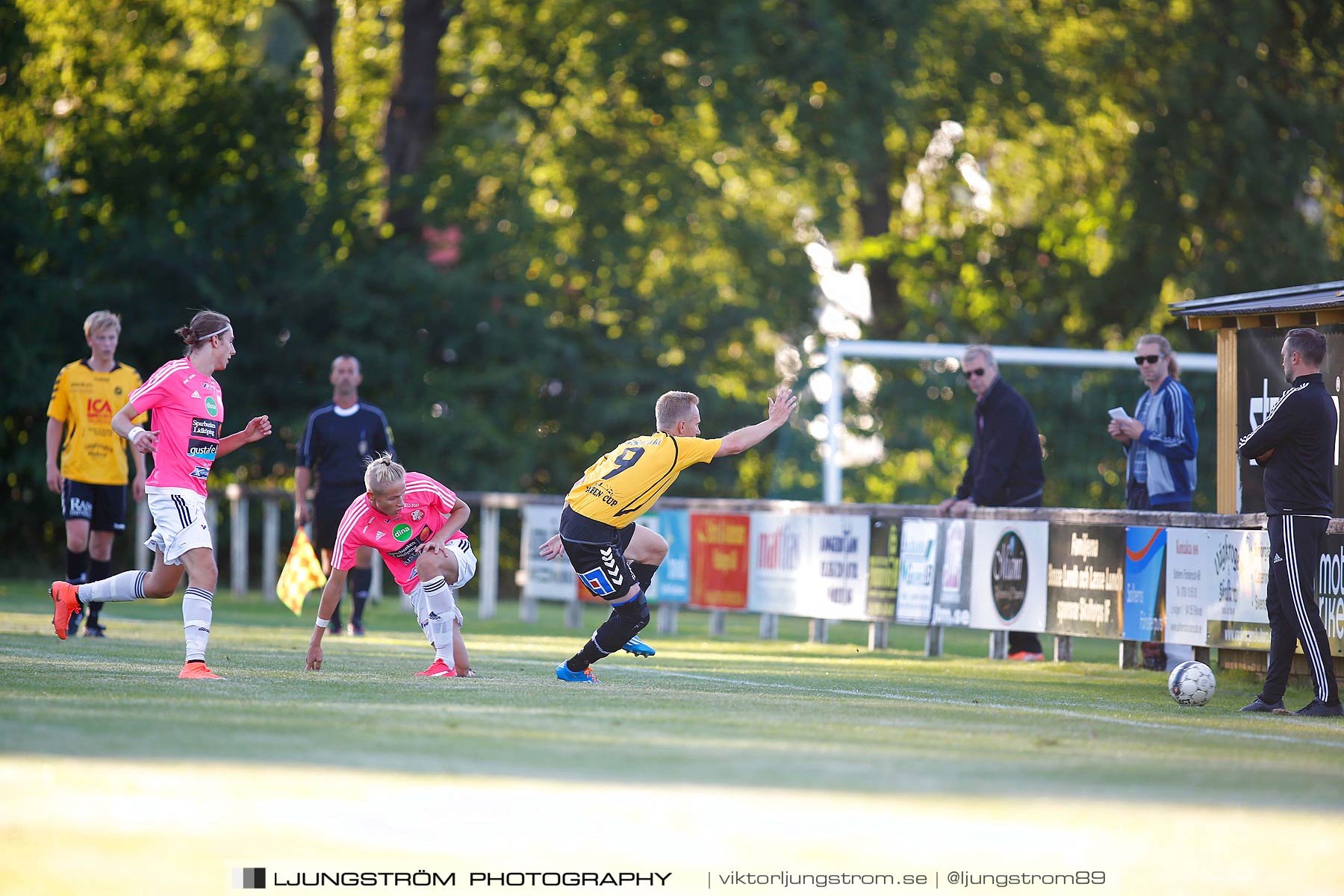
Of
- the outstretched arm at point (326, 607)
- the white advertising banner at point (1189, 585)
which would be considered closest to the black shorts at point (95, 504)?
the outstretched arm at point (326, 607)

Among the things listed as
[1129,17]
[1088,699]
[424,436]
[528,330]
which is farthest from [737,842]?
[1129,17]

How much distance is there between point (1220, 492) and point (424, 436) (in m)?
16.7

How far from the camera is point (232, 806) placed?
521 centimetres

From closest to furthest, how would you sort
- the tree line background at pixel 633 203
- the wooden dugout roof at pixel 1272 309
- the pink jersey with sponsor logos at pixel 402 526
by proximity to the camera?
the pink jersey with sponsor logos at pixel 402 526 → the wooden dugout roof at pixel 1272 309 → the tree line background at pixel 633 203

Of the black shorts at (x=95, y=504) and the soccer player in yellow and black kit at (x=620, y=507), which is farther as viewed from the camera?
the black shorts at (x=95, y=504)

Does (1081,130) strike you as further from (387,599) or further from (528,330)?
(387,599)

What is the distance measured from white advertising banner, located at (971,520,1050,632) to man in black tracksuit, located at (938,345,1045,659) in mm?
337

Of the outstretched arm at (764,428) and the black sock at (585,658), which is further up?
the outstretched arm at (764,428)

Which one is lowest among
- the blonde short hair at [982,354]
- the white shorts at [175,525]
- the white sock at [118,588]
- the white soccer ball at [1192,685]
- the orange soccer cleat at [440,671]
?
the orange soccer cleat at [440,671]

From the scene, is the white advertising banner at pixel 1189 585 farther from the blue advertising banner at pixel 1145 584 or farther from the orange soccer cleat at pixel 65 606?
the orange soccer cleat at pixel 65 606

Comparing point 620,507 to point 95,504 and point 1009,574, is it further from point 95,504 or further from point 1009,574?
point 95,504

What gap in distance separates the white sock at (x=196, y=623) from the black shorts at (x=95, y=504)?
12.0 feet

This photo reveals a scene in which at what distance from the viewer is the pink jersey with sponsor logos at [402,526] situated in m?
9.62

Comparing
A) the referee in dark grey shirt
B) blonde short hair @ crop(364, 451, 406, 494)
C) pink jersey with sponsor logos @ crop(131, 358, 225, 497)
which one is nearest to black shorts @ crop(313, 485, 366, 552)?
the referee in dark grey shirt
